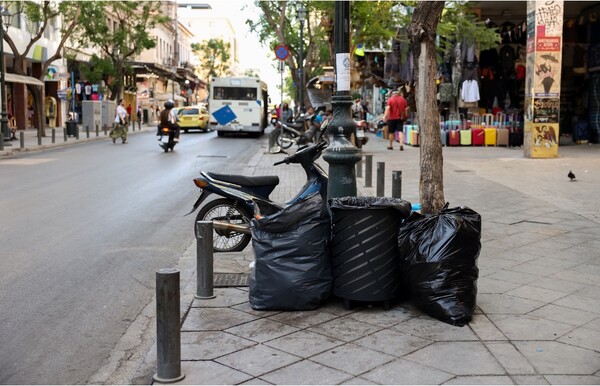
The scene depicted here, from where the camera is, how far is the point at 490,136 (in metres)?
24.0

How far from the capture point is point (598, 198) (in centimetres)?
1123

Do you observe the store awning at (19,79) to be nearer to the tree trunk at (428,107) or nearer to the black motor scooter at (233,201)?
the black motor scooter at (233,201)

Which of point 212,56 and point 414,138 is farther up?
point 212,56

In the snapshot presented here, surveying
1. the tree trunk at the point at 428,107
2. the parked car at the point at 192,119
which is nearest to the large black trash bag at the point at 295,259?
the tree trunk at the point at 428,107

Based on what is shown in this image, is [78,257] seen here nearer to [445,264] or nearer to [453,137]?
[445,264]

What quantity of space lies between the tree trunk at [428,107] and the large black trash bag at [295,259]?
6.80 feet

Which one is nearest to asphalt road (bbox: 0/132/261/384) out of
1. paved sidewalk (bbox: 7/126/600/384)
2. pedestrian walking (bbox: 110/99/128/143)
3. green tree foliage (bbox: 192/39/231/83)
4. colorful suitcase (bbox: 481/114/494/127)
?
paved sidewalk (bbox: 7/126/600/384)

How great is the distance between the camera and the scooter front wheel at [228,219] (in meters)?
7.84

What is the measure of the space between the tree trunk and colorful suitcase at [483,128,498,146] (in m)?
17.7

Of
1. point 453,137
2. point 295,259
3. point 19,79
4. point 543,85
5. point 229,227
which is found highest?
point 19,79

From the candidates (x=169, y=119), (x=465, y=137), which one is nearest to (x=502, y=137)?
(x=465, y=137)

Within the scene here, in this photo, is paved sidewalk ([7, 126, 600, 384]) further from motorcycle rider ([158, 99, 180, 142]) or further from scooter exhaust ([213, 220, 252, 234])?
motorcycle rider ([158, 99, 180, 142])

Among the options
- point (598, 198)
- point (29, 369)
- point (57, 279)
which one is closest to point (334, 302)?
point (29, 369)

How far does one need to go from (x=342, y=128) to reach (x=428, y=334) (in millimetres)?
2853
